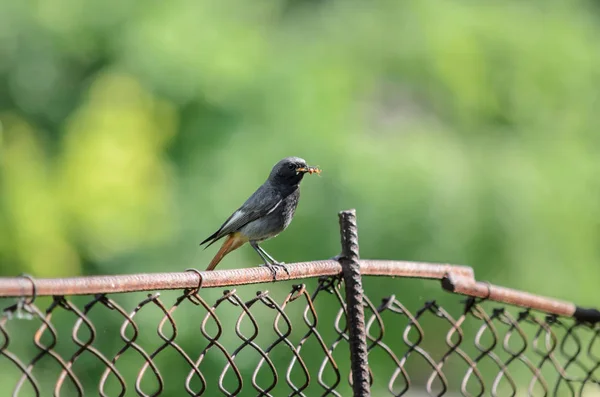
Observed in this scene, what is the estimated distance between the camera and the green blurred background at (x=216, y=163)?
638cm

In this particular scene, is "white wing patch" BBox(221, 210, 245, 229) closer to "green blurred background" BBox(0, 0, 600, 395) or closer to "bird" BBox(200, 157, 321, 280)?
"bird" BBox(200, 157, 321, 280)

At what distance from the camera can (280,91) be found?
7156 mm

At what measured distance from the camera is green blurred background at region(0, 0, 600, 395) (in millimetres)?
6375

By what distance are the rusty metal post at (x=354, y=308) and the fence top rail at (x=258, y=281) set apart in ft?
0.10

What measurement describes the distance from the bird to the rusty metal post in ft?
5.19

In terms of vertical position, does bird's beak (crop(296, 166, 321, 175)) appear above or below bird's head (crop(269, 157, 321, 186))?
above

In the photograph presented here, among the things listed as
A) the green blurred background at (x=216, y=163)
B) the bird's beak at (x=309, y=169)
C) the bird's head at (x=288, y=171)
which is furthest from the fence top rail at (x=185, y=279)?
the green blurred background at (x=216, y=163)

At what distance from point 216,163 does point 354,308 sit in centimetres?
464

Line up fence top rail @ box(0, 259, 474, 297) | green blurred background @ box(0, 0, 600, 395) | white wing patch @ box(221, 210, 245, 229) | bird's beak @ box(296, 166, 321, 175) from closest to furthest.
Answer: fence top rail @ box(0, 259, 474, 297) < bird's beak @ box(296, 166, 321, 175) < white wing patch @ box(221, 210, 245, 229) < green blurred background @ box(0, 0, 600, 395)

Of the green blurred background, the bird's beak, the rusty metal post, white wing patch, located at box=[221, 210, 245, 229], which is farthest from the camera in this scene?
the green blurred background

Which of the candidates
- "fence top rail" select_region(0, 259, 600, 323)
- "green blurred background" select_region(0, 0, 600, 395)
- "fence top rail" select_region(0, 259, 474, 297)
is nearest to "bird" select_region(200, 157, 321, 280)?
"fence top rail" select_region(0, 259, 600, 323)

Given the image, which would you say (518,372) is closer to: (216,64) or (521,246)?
(521,246)

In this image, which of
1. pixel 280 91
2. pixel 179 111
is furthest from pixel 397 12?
pixel 179 111

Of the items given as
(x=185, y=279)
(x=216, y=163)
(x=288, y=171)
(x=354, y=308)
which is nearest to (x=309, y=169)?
(x=288, y=171)
